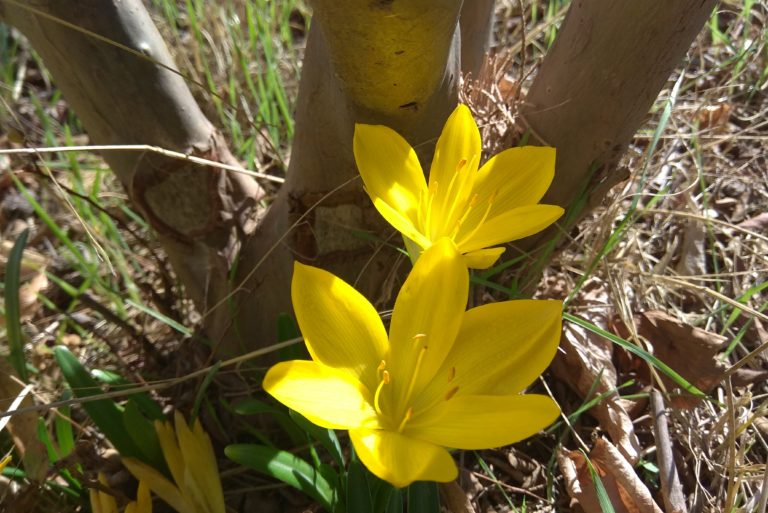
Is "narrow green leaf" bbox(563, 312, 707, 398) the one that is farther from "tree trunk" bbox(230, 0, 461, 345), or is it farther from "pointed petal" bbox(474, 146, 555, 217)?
"tree trunk" bbox(230, 0, 461, 345)

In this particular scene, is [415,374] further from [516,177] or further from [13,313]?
[13,313]

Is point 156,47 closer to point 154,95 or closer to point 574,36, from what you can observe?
point 154,95

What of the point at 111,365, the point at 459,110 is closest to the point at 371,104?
the point at 459,110

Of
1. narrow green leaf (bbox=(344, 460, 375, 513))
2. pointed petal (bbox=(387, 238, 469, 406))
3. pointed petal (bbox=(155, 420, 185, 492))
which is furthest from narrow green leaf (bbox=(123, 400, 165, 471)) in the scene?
pointed petal (bbox=(387, 238, 469, 406))

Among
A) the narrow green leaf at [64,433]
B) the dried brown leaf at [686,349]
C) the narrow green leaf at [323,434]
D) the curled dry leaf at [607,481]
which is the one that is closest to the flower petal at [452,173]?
the narrow green leaf at [323,434]

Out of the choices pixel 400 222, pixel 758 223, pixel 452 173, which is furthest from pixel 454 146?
pixel 758 223

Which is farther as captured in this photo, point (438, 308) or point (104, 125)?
point (104, 125)
